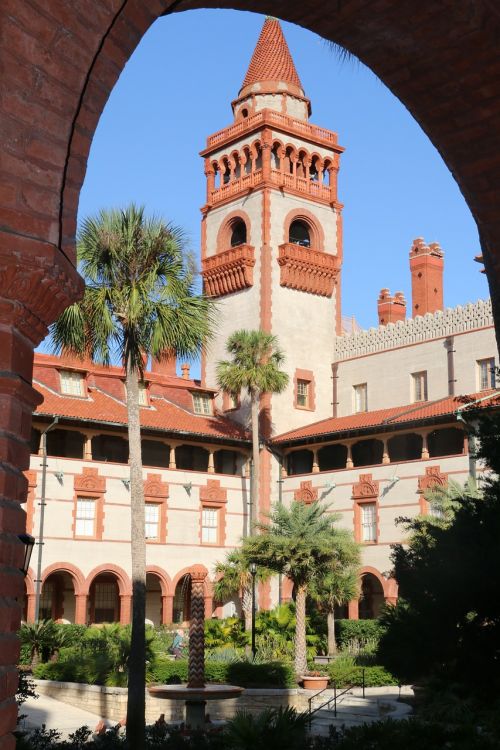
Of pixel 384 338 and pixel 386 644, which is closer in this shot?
pixel 386 644

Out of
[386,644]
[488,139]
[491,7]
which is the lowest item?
[386,644]

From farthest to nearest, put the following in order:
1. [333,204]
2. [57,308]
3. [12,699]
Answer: [333,204]
[57,308]
[12,699]

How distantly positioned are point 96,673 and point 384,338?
25332 millimetres

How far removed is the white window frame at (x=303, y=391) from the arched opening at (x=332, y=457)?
327cm

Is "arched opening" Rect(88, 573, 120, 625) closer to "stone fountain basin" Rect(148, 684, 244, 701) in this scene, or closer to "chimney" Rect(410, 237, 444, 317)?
"chimney" Rect(410, 237, 444, 317)

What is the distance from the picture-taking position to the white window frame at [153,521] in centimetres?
4097

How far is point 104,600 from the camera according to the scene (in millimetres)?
42500

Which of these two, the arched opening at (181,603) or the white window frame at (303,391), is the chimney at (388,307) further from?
the arched opening at (181,603)

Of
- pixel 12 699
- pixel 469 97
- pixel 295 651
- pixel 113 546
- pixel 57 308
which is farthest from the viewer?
pixel 113 546

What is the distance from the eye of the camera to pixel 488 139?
18.7 feet

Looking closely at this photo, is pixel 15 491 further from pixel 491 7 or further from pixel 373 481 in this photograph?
pixel 373 481

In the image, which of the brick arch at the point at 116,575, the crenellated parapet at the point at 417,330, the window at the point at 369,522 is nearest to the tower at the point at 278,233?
the crenellated parapet at the point at 417,330

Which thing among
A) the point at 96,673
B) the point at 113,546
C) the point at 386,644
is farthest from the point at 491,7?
the point at 113,546

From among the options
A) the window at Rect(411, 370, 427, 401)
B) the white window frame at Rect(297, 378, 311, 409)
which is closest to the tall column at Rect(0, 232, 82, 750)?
the window at Rect(411, 370, 427, 401)
